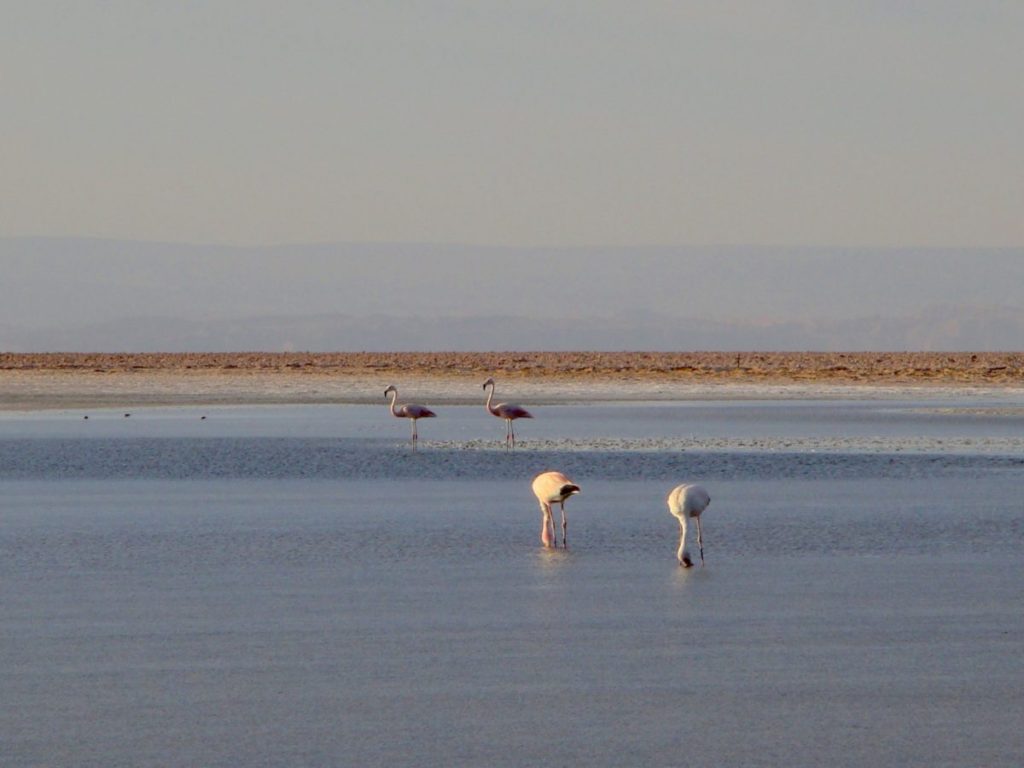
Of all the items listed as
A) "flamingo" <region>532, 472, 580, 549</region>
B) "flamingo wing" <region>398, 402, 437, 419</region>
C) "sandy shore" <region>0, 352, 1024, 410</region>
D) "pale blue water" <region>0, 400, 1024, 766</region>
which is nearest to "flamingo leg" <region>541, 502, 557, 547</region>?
"flamingo" <region>532, 472, 580, 549</region>

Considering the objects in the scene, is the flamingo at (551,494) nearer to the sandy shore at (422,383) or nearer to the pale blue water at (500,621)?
the pale blue water at (500,621)

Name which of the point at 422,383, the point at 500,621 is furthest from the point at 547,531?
the point at 422,383

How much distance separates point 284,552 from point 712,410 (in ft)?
76.9

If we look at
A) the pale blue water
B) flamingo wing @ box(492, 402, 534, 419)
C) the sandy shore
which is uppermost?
the sandy shore

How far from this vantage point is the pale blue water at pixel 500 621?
6.33 metres

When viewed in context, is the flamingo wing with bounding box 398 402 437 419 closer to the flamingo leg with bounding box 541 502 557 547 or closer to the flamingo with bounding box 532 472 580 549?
the flamingo with bounding box 532 472 580 549

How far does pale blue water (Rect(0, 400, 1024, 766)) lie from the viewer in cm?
633

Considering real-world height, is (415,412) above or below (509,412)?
above

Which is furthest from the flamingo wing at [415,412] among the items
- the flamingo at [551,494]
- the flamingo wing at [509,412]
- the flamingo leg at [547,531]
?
the flamingo leg at [547,531]

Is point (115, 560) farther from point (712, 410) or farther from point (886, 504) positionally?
point (712, 410)

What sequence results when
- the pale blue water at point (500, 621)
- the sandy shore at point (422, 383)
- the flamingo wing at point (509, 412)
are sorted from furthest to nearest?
the sandy shore at point (422, 383)
the flamingo wing at point (509, 412)
the pale blue water at point (500, 621)

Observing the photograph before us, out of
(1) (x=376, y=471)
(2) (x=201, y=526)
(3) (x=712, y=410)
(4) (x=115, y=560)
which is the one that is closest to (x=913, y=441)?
(1) (x=376, y=471)

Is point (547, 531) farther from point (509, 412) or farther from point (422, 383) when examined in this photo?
point (422, 383)

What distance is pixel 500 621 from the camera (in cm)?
866
